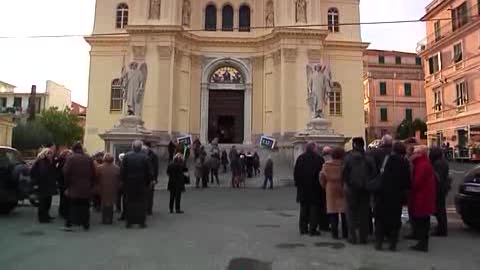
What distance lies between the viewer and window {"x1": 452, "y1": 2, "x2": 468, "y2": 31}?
35594 mm

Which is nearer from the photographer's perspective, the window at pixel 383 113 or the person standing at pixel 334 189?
the person standing at pixel 334 189

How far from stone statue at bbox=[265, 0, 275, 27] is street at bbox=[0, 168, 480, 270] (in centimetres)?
2535

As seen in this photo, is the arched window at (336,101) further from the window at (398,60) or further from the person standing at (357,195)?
the window at (398,60)

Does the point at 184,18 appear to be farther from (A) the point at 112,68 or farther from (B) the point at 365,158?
(B) the point at 365,158

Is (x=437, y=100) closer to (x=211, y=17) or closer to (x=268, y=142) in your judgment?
(x=268, y=142)

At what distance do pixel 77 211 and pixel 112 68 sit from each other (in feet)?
88.9

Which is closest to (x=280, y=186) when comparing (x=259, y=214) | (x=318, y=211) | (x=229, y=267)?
(x=259, y=214)

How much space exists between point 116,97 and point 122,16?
6.52 m

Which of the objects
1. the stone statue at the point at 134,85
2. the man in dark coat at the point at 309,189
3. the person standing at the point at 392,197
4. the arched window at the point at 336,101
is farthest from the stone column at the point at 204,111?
the person standing at the point at 392,197

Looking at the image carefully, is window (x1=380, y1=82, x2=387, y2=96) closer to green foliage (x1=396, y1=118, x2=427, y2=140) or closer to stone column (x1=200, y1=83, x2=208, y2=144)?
green foliage (x1=396, y1=118, x2=427, y2=140)

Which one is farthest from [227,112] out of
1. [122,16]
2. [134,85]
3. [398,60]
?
[398,60]

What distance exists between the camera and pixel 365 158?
8391 mm

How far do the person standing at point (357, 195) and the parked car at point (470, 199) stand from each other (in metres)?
2.67

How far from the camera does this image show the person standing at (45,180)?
34.6ft
